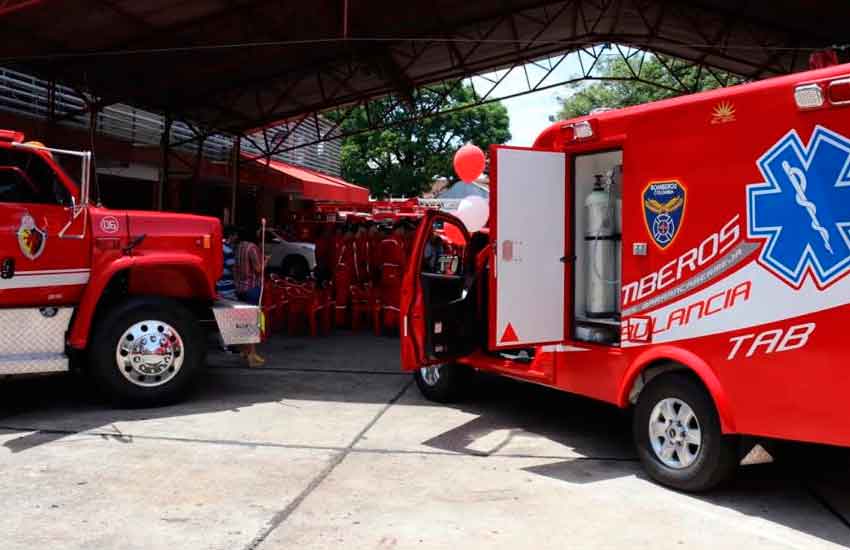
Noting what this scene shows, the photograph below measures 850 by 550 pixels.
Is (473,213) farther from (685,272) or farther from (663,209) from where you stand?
(685,272)

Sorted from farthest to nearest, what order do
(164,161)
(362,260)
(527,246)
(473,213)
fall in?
(164,161), (362,260), (473,213), (527,246)

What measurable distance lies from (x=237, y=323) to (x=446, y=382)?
7.29 ft

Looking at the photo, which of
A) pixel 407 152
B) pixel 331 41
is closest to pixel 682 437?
pixel 331 41

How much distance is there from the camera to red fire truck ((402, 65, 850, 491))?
14.6ft

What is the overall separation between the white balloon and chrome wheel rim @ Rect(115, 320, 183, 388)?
127 inches

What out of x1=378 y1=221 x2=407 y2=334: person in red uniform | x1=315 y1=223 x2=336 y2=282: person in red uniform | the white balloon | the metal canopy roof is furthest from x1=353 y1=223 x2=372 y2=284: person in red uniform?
the white balloon

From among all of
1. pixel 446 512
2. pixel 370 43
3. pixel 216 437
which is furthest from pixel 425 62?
pixel 446 512

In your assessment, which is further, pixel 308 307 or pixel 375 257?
pixel 375 257

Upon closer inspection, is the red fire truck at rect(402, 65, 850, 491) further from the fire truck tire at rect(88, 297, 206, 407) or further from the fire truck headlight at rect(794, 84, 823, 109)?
the fire truck tire at rect(88, 297, 206, 407)

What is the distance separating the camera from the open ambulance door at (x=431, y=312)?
6.92m

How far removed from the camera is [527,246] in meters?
6.04

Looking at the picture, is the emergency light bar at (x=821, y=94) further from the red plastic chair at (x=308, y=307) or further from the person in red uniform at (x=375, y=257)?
the red plastic chair at (x=308, y=307)

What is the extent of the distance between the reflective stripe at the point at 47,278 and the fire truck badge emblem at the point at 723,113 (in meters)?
5.52

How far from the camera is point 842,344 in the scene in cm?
432
